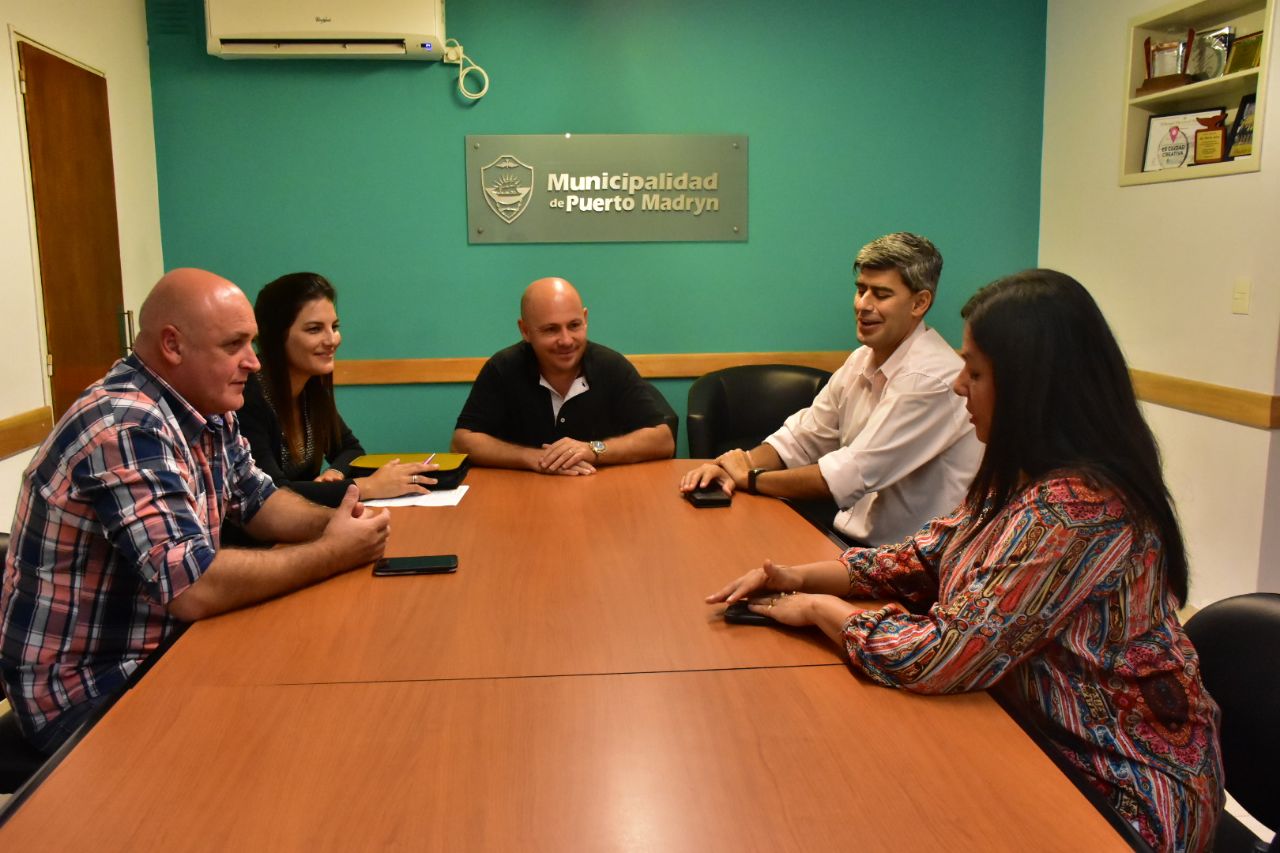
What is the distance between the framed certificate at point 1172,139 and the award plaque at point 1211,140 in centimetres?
2

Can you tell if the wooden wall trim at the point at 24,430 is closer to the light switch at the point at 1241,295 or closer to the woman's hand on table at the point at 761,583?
the woman's hand on table at the point at 761,583

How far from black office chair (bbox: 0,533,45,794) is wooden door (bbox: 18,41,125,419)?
1.92 metres

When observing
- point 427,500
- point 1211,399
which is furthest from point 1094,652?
point 1211,399

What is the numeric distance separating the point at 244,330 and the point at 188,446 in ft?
0.84

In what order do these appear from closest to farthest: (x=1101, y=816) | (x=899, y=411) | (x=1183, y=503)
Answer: (x=1101, y=816) → (x=899, y=411) → (x=1183, y=503)

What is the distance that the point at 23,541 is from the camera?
A: 1772 mm

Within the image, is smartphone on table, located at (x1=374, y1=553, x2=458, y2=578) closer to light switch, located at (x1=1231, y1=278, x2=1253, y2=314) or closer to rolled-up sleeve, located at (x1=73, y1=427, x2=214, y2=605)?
rolled-up sleeve, located at (x1=73, y1=427, x2=214, y2=605)

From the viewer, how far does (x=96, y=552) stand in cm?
178

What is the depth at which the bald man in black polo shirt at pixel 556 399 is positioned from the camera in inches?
126

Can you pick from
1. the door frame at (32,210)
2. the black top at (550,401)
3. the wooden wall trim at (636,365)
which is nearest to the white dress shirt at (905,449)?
the black top at (550,401)

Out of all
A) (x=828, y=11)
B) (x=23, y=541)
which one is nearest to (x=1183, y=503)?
(x=828, y=11)

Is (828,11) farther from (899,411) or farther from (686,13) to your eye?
(899,411)

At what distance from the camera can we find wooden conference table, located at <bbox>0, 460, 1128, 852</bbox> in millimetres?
1123

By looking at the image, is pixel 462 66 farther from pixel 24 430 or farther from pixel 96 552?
pixel 96 552
